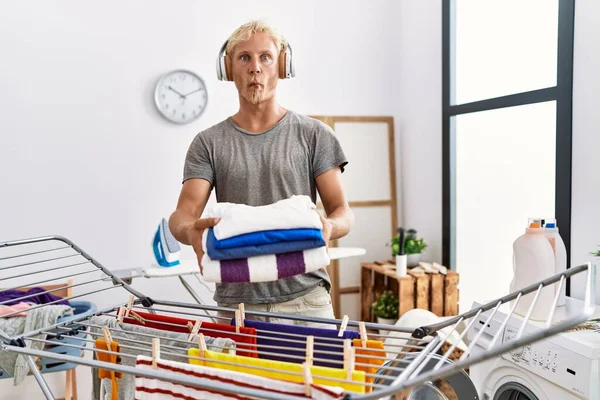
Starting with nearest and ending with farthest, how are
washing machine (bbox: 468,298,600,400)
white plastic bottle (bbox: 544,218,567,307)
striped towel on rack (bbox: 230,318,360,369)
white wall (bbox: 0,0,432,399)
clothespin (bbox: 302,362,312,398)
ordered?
clothespin (bbox: 302,362,312,398)
striped towel on rack (bbox: 230,318,360,369)
washing machine (bbox: 468,298,600,400)
white plastic bottle (bbox: 544,218,567,307)
white wall (bbox: 0,0,432,399)

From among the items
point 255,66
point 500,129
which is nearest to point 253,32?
point 255,66

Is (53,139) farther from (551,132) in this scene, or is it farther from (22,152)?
(551,132)

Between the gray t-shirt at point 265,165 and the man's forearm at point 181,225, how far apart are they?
0.40 feet

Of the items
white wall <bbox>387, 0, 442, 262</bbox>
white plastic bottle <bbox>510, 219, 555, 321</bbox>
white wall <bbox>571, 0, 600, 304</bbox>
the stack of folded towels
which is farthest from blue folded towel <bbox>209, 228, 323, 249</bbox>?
white wall <bbox>387, 0, 442, 262</bbox>

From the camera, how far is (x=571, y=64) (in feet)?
8.31

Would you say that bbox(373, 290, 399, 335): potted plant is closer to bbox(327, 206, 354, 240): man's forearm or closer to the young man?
the young man

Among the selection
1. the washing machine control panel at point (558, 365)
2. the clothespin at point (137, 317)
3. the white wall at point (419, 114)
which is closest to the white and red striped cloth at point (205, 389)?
the clothespin at point (137, 317)

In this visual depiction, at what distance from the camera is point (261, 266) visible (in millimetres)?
1076

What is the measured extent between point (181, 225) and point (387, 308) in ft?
7.82

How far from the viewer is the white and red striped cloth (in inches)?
34.7

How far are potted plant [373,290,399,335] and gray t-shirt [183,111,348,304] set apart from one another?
2.08m

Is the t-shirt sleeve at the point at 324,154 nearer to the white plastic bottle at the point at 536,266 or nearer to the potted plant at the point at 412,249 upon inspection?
the white plastic bottle at the point at 536,266

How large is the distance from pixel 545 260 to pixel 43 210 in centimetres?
289

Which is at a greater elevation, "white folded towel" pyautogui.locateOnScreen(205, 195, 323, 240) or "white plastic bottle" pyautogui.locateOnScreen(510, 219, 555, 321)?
"white folded towel" pyautogui.locateOnScreen(205, 195, 323, 240)
